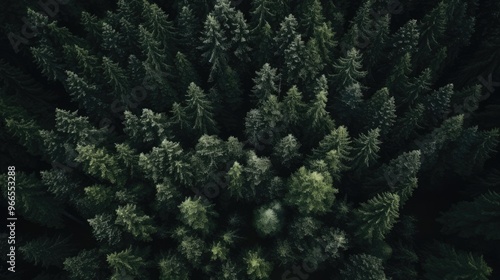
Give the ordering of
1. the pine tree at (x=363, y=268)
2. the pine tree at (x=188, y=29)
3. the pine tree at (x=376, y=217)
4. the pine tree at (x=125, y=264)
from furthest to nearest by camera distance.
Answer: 1. the pine tree at (x=188, y=29)
2. the pine tree at (x=363, y=268)
3. the pine tree at (x=125, y=264)
4. the pine tree at (x=376, y=217)

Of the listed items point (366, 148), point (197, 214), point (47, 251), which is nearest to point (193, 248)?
point (197, 214)

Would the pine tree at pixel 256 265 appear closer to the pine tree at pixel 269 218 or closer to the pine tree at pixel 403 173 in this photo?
the pine tree at pixel 269 218

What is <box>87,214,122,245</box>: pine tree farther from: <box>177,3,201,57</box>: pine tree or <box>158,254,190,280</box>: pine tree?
<box>177,3,201,57</box>: pine tree

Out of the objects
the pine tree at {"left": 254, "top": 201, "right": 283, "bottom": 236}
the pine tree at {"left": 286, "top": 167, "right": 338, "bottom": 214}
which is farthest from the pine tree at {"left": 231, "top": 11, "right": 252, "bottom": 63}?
the pine tree at {"left": 254, "top": 201, "right": 283, "bottom": 236}

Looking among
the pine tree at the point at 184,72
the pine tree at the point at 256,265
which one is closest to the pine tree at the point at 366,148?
the pine tree at the point at 256,265

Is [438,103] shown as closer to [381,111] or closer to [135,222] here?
[381,111]

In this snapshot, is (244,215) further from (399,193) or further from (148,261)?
(399,193)
